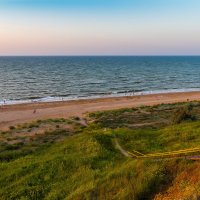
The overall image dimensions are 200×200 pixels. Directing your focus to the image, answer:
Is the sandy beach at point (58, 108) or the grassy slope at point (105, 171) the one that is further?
the sandy beach at point (58, 108)

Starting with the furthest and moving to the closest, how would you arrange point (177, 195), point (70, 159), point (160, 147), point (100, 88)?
1. point (100, 88)
2. point (160, 147)
3. point (70, 159)
4. point (177, 195)

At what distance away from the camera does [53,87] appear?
284 ft

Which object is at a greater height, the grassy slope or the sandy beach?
the grassy slope

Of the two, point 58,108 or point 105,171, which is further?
point 58,108

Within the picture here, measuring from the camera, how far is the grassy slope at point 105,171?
1590cm

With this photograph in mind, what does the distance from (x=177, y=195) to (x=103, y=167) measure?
6409mm

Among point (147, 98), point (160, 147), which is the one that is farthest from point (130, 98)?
point (160, 147)

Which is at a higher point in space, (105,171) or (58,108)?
(105,171)

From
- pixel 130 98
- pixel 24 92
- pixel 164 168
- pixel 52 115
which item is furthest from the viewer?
pixel 24 92

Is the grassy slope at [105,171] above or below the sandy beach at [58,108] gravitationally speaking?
above

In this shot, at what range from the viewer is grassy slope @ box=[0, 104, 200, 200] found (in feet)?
52.1

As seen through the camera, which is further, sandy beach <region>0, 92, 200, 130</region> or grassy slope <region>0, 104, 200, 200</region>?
sandy beach <region>0, 92, 200, 130</region>

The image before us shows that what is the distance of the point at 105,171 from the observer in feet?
61.9

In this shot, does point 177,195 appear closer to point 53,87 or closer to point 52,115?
point 52,115
